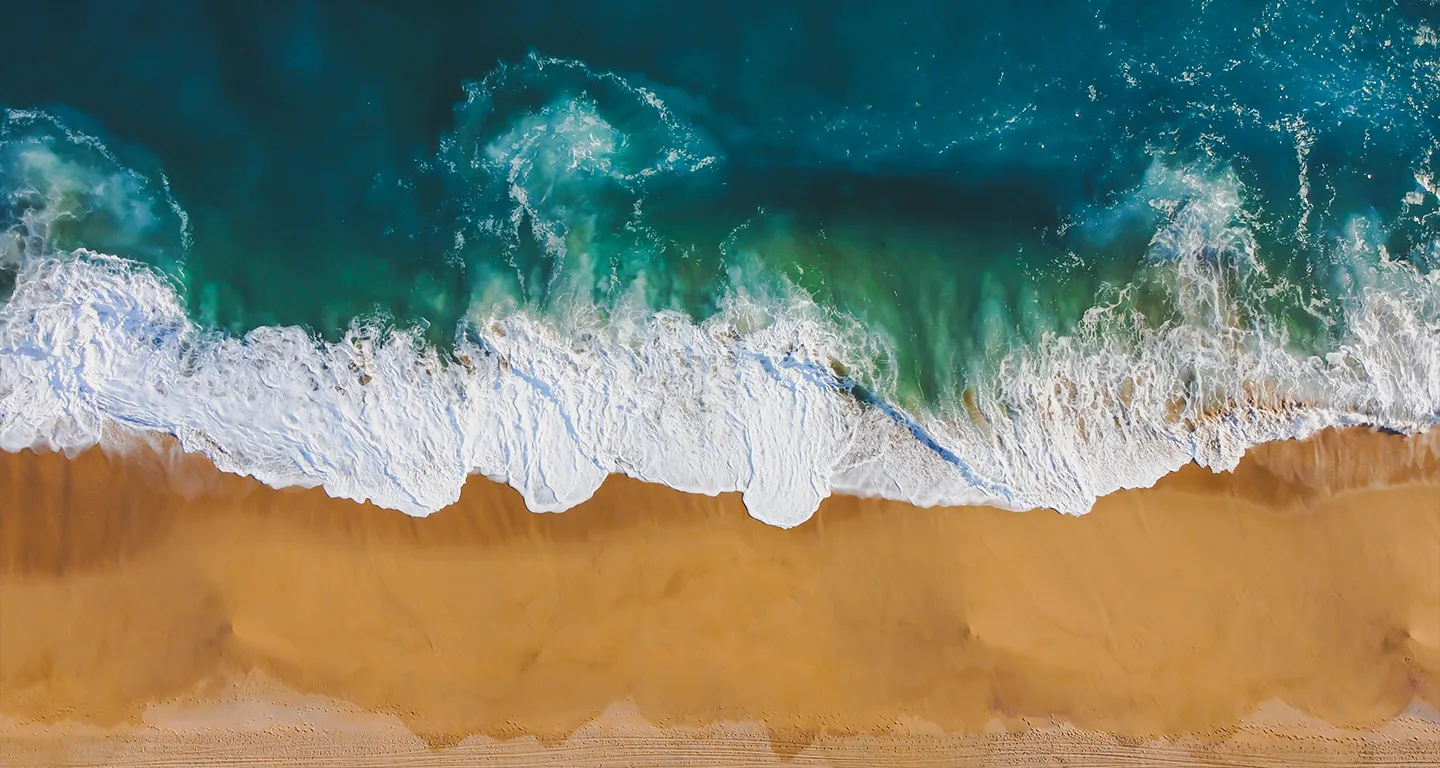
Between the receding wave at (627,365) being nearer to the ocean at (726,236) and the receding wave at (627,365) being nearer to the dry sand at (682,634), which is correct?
the ocean at (726,236)

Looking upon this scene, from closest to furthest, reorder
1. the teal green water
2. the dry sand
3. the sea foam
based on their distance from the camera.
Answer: the dry sand, the sea foam, the teal green water

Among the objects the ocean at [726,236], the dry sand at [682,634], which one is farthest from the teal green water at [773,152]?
the dry sand at [682,634]

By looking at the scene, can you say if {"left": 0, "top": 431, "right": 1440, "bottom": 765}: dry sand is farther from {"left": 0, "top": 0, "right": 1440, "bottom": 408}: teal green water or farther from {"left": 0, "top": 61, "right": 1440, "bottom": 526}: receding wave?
{"left": 0, "top": 0, "right": 1440, "bottom": 408}: teal green water

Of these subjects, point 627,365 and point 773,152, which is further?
point 773,152

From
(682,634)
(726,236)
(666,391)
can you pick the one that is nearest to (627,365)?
(666,391)

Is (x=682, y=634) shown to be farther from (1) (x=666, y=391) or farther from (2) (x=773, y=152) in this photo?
(2) (x=773, y=152)

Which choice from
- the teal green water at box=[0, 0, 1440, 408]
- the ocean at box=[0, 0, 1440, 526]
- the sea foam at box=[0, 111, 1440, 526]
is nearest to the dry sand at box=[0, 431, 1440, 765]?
the sea foam at box=[0, 111, 1440, 526]
